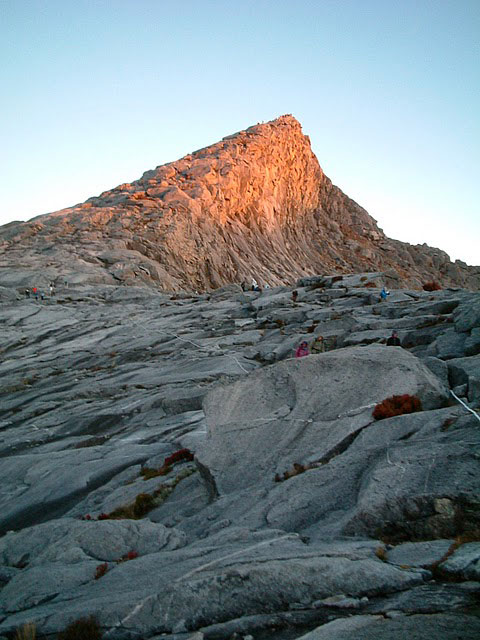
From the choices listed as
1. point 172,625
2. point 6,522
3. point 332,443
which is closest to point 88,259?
point 6,522

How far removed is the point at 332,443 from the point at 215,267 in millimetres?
56360

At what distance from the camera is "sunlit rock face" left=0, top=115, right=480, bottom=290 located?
56.6 m

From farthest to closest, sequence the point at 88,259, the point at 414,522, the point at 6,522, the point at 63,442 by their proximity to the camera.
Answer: the point at 88,259 < the point at 63,442 < the point at 6,522 < the point at 414,522

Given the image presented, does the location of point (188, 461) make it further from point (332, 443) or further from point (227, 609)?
point (227, 609)

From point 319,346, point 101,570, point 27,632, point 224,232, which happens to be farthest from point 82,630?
point 224,232

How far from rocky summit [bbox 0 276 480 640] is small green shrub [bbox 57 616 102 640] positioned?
26 mm

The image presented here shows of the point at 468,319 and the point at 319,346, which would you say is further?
the point at 319,346

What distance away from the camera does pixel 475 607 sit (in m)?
5.17

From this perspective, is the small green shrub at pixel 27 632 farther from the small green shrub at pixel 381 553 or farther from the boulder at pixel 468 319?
the boulder at pixel 468 319

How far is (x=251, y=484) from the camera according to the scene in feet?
34.9

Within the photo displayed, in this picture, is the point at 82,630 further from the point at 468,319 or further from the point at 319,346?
the point at 319,346

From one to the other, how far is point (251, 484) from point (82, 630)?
513cm

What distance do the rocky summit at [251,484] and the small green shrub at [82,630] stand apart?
0.03 metres

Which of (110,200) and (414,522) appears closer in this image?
(414,522)
